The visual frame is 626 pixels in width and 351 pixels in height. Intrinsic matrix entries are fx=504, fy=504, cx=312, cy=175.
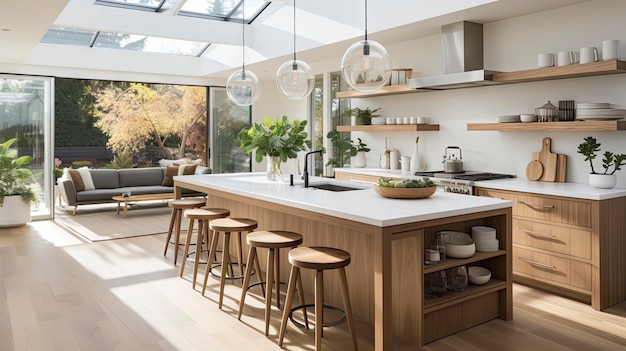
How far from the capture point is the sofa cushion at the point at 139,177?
895 cm

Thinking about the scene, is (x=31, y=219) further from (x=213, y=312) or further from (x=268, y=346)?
(x=268, y=346)

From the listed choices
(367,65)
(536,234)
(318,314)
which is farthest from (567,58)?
(318,314)

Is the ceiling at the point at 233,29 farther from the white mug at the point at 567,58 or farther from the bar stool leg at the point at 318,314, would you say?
the bar stool leg at the point at 318,314

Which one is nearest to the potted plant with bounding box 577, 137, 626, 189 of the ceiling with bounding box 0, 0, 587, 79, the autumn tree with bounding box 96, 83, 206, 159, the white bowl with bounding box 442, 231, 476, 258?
the ceiling with bounding box 0, 0, 587, 79

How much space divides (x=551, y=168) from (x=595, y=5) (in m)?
1.41

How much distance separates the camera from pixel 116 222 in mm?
7492

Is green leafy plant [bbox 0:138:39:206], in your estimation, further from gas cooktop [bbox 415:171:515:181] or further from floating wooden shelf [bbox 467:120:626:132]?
floating wooden shelf [bbox 467:120:626:132]

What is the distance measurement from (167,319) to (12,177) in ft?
16.0

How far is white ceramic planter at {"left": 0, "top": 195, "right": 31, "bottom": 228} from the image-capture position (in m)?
6.89

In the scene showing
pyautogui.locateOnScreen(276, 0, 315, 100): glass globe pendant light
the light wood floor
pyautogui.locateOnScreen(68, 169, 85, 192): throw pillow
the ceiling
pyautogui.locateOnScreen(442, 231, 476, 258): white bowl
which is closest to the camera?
the light wood floor

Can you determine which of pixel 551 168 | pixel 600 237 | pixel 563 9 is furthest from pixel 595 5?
pixel 600 237

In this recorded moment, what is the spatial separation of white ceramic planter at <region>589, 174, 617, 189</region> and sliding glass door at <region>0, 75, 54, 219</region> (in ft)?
24.3

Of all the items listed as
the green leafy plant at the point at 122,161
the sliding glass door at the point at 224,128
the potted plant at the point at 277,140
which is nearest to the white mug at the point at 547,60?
the potted plant at the point at 277,140

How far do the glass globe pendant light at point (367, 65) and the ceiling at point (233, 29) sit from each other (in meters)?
1.73
